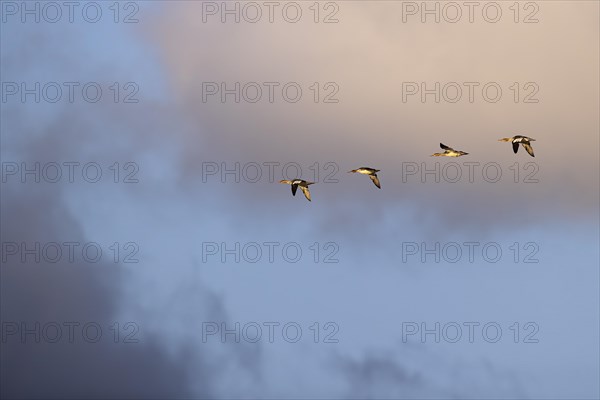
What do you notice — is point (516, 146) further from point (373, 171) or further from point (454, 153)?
point (373, 171)

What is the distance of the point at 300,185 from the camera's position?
52.9 meters

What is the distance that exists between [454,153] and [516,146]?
Result: 278 centimetres

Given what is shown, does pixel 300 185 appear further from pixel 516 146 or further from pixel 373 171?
pixel 516 146

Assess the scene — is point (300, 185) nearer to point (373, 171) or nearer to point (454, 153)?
point (373, 171)

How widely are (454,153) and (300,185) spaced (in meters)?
6.84

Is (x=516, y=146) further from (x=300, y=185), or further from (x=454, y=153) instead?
(x=300, y=185)

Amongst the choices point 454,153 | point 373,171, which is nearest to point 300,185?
point 373,171

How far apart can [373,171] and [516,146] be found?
6532 millimetres

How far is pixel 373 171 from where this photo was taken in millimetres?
53781

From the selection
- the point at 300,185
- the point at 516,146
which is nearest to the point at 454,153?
the point at 516,146

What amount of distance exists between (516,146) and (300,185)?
946 centimetres

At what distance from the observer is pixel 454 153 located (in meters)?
52.4

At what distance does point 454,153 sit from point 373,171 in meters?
3.77
